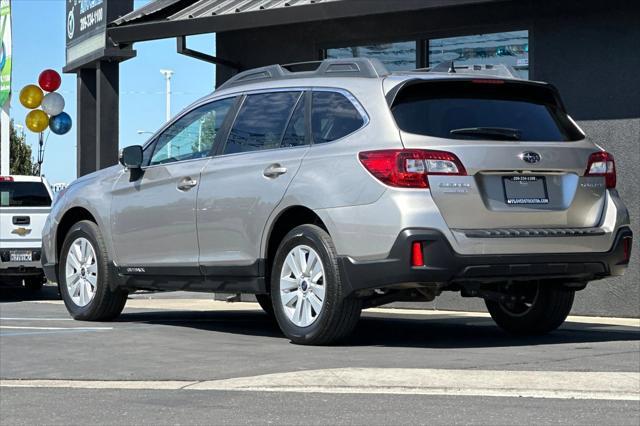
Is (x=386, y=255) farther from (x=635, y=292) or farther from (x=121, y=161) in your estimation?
(x=635, y=292)

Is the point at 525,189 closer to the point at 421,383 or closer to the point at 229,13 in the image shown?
the point at 421,383

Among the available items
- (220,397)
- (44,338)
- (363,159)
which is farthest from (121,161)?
(220,397)

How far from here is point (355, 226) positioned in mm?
8250

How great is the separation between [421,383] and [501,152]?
7.14 feet

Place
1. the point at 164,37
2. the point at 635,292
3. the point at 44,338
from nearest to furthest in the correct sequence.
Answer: the point at 44,338, the point at 635,292, the point at 164,37

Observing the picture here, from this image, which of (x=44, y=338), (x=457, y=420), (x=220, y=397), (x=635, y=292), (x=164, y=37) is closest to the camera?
(x=457, y=420)

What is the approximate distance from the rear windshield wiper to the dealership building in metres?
4.39

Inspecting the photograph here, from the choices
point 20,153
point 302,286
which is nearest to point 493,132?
point 302,286

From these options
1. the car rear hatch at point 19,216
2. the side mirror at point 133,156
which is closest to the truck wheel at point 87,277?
the side mirror at point 133,156

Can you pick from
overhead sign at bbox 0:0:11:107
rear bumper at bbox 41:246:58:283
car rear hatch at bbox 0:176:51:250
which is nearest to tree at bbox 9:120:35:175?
overhead sign at bbox 0:0:11:107

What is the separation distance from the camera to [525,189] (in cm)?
839

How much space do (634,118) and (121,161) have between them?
539 centimetres

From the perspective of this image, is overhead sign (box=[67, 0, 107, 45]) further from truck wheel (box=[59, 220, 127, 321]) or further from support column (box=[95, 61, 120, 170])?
truck wheel (box=[59, 220, 127, 321])

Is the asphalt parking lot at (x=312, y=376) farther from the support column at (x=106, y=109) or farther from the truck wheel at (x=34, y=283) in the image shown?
the support column at (x=106, y=109)
